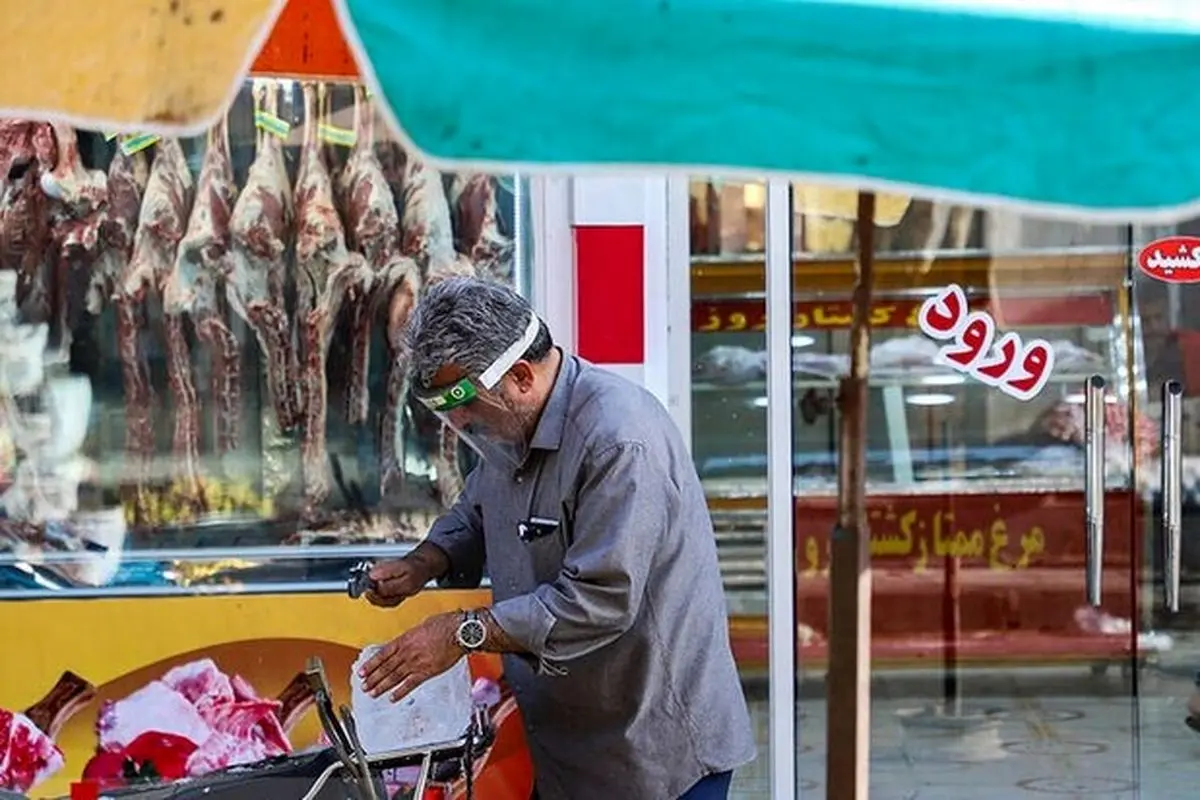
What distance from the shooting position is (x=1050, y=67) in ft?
7.07

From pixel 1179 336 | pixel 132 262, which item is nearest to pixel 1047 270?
pixel 1179 336

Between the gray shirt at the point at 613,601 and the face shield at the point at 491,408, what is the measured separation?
39 mm

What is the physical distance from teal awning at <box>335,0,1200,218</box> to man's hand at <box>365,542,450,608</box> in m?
1.24

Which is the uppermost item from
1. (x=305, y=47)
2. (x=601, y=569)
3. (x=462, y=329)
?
(x=305, y=47)

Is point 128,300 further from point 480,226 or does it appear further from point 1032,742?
point 1032,742

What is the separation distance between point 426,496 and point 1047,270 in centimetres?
214

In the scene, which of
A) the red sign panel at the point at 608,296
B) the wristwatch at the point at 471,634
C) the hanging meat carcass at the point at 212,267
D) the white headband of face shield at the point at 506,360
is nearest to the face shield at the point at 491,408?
the white headband of face shield at the point at 506,360

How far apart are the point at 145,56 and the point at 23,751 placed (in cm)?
251

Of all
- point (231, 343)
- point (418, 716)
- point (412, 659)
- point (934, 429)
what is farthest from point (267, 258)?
point (934, 429)

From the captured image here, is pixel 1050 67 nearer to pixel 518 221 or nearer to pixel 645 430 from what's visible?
pixel 645 430

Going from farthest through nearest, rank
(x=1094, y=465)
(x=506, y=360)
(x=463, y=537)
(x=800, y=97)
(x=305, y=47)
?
(x=1094, y=465) < (x=305, y=47) < (x=463, y=537) < (x=506, y=360) < (x=800, y=97)

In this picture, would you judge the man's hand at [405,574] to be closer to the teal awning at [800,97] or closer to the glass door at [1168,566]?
the teal awning at [800,97]

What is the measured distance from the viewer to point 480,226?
440cm

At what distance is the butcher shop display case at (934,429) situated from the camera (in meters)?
4.79
